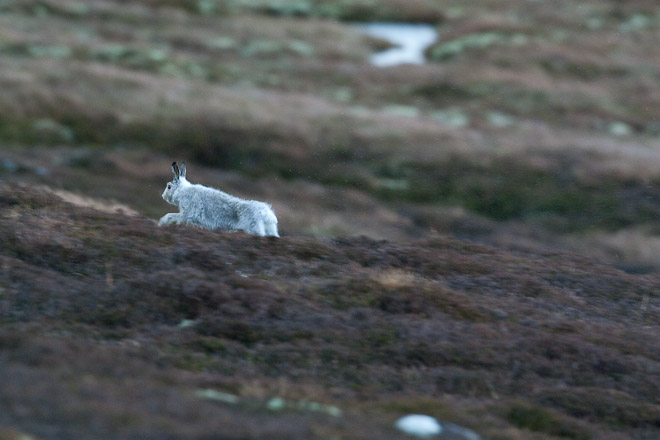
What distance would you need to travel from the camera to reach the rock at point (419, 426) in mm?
9453

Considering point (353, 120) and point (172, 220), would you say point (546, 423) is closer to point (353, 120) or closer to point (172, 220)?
point (172, 220)

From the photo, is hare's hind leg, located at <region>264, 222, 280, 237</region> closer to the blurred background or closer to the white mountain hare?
the white mountain hare

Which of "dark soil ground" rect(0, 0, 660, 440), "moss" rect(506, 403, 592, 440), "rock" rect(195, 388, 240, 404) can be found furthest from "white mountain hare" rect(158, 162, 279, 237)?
"moss" rect(506, 403, 592, 440)

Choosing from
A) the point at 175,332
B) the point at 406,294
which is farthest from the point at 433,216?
the point at 175,332

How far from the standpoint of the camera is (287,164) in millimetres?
33469

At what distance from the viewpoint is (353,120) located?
127 feet

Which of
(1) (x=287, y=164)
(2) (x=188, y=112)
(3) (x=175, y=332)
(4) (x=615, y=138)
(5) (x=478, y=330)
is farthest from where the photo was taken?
(4) (x=615, y=138)

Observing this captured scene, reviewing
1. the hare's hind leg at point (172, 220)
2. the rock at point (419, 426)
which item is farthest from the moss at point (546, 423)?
the hare's hind leg at point (172, 220)

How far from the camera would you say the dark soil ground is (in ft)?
34.0

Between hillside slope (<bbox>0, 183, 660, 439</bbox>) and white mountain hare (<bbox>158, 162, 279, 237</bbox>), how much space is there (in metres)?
0.58

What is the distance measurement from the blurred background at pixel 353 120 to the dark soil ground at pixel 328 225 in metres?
0.18

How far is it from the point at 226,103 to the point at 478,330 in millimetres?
26905

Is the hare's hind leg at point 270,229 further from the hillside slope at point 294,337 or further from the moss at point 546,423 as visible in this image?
the moss at point 546,423

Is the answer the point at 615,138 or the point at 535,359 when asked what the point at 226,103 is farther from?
the point at 535,359
